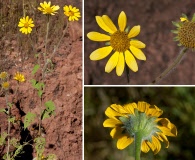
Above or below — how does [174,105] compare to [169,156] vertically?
above

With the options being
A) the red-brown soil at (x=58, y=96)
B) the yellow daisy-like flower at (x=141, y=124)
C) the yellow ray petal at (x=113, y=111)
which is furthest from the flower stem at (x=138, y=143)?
the red-brown soil at (x=58, y=96)

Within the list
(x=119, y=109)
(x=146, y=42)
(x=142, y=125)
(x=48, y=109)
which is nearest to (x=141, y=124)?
(x=142, y=125)

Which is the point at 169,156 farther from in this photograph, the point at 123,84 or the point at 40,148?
the point at 40,148

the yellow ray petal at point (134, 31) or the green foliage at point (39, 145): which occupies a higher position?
the yellow ray petal at point (134, 31)

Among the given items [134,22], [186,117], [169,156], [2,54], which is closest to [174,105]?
[186,117]

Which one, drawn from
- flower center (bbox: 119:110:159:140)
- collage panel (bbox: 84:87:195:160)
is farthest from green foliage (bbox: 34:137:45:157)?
flower center (bbox: 119:110:159:140)

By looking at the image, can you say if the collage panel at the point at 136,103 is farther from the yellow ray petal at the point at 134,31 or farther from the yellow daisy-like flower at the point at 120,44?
the yellow ray petal at the point at 134,31
